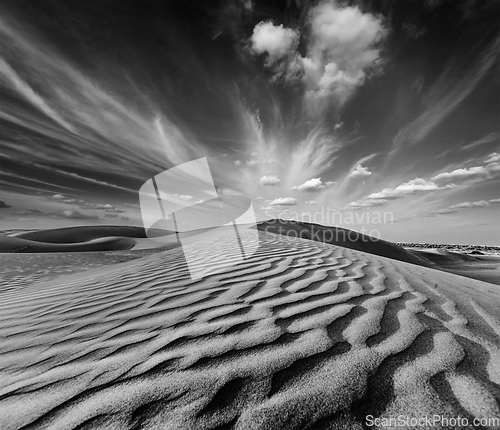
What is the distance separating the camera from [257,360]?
1.29 m

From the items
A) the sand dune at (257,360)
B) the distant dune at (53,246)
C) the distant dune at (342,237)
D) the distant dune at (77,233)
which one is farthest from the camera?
the distant dune at (77,233)

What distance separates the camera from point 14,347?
187 cm

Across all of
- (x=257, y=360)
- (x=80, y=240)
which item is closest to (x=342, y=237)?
(x=257, y=360)

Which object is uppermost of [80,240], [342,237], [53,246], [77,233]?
[77,233]

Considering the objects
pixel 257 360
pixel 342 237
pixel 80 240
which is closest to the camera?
pixel 257 360

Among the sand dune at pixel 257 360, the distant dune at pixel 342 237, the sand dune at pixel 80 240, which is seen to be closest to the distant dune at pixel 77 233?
the sand dune at pixel 80 240

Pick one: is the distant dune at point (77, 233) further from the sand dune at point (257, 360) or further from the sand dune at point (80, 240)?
the sand dune at point (257, 360)

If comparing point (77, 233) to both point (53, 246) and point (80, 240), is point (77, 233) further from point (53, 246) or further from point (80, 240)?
point (53, 246)

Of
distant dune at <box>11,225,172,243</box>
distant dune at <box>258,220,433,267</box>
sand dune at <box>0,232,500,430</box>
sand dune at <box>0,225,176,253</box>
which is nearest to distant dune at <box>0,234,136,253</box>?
sand dune at <box>0,225,176,253</box>

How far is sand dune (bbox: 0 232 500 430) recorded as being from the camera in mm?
991

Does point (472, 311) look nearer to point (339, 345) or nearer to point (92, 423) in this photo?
point (339, 345)

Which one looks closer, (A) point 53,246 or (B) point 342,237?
(A) point 53,246

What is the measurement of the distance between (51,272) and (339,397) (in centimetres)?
893

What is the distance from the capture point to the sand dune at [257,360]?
0.99 m
